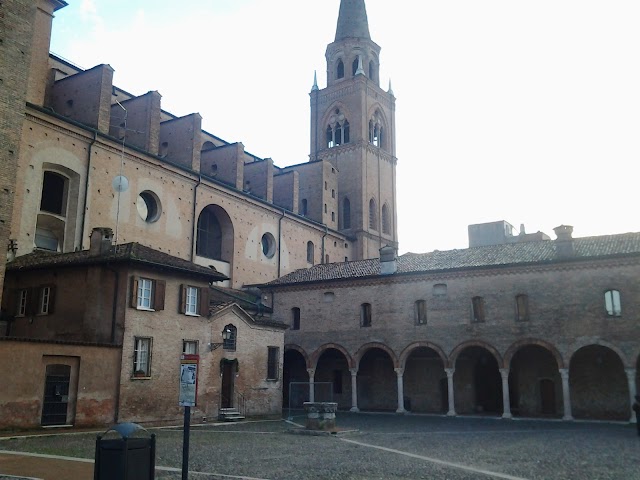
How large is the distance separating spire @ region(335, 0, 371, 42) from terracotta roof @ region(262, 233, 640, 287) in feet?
84.7

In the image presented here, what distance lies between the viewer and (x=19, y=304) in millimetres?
22750

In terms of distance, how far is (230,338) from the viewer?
83.1ft

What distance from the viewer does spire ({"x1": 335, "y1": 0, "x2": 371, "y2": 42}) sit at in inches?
2077

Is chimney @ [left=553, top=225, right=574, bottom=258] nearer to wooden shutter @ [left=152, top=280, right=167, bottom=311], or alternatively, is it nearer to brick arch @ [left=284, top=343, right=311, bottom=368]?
brick arch @ [left=284, top=343, right=311, bottom=368]

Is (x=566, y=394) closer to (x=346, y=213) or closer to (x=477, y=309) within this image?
(x=477, y=309)

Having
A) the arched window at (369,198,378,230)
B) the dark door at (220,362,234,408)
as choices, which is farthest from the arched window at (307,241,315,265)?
the dark door at (220,362,234,408)

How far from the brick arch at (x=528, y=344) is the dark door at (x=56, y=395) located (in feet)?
61.4

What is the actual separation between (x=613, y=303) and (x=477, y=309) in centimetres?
593

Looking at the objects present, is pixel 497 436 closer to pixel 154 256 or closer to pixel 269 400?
pixel 269 400

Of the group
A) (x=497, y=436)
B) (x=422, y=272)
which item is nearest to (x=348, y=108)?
(x=422, y=272)

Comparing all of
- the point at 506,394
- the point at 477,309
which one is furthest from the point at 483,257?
the point at 506,394

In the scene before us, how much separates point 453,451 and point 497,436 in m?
4.88

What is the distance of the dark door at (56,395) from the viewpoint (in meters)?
17.8

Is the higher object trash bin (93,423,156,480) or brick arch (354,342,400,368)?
brick arch (354,342,400,368)
